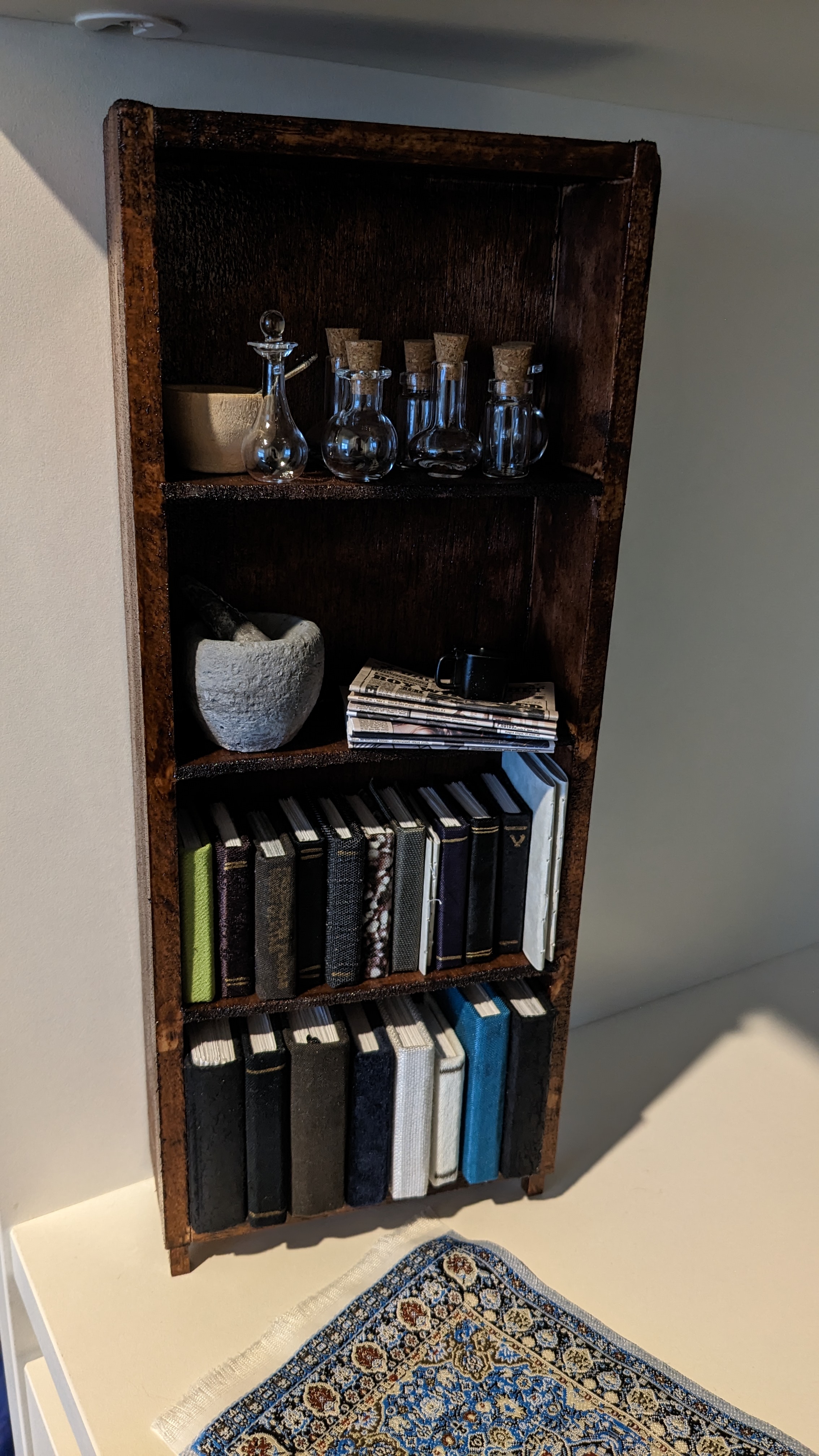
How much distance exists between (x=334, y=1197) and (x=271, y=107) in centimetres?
181

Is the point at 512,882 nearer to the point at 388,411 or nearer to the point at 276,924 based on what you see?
the point at 276,924

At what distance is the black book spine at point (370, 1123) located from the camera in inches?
75.5

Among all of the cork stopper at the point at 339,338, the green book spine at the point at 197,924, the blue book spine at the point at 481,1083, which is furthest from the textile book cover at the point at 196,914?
the cork stopper at the point at 339,338

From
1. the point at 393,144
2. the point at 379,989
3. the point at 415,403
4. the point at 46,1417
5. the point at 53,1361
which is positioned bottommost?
the point at 46,1417

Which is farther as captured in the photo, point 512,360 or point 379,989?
point 379,989

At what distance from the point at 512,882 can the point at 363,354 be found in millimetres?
912

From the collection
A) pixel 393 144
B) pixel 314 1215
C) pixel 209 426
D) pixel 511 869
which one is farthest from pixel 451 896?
pixel 393 144

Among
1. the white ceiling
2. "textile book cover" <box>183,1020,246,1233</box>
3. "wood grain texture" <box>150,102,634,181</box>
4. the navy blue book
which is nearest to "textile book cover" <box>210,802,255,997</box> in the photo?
"textile book cover" <box>183,1020,246,1233</box>

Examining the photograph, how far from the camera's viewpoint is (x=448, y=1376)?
177 cm

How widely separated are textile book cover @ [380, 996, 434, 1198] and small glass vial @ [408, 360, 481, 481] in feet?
3.16

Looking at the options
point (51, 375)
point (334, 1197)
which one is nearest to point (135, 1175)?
point (334, 1197)

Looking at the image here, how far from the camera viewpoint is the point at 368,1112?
6.35ft

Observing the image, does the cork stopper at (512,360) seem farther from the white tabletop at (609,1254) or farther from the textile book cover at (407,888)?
the white tabletop at (609,1254)

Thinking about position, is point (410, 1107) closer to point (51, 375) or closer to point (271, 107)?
point (51, 375)
